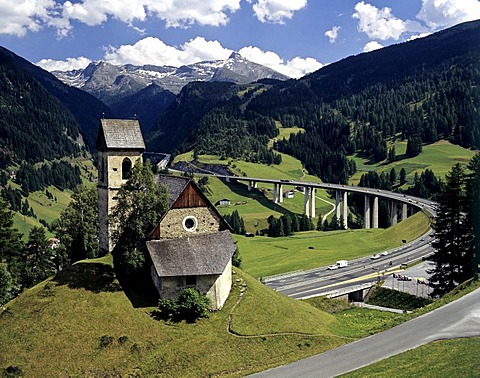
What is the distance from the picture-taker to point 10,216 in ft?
243

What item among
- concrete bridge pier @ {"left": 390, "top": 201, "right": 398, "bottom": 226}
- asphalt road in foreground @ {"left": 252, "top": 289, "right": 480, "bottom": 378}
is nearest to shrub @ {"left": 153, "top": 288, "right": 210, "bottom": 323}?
asphalt road in foreground @ {"left": 252, "top": 289, "right": 480, "bottom": 378}

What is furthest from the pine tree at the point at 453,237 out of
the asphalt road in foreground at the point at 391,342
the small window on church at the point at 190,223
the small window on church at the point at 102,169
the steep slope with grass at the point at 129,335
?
the small window on church at the point at 102,169

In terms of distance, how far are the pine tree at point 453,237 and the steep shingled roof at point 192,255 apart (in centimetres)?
2804

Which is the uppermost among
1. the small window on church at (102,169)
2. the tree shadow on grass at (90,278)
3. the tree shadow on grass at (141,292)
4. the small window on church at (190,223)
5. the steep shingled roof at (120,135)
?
the steep shingled roof at (120,135)

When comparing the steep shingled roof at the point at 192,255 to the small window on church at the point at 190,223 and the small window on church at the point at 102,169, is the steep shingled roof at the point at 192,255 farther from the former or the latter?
the small window on church at the point at 102,169

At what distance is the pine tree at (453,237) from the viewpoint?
60.7m

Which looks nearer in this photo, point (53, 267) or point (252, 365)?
point (252, 365)

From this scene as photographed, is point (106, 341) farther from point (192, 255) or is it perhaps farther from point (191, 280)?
point (192, 255)

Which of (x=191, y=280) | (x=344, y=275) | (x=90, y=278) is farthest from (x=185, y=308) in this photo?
(x=344, y=275)

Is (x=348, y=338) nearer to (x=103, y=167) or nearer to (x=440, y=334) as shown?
(x=440, y=334)

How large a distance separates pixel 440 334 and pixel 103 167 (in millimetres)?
38787

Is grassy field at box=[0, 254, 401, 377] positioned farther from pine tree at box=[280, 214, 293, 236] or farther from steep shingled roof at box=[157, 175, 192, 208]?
pine tree at box=[280, 214, 293, 236]

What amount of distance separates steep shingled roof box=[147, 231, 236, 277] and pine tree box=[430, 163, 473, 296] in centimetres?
2804

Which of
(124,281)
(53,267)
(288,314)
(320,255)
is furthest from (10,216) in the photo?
(320,255)
